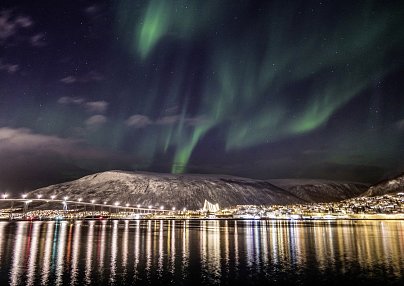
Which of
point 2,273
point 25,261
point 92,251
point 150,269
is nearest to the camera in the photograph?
point 2,273

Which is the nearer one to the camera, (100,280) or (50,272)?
(100,280)

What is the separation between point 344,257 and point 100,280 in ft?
96.3

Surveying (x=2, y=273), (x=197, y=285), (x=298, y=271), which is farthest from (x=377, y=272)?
(x=2, y=273)

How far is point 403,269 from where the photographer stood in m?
35.0

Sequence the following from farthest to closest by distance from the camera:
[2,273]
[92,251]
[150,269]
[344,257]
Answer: [92,251]
[344,257]
[150,269]
[2,273]

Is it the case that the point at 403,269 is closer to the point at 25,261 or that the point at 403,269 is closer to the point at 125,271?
the point at 125,271

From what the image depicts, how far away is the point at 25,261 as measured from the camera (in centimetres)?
4097

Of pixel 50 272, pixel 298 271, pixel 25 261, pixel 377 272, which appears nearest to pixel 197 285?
pixel 298 271

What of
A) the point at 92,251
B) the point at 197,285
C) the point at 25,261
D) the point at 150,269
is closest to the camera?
the point at 197,285

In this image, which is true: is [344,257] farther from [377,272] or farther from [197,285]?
[197,285]

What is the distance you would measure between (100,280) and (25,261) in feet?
50.7

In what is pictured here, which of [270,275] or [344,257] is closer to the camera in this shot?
[270,275]

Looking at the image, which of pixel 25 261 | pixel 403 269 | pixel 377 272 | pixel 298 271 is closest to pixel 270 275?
pixel 298 271

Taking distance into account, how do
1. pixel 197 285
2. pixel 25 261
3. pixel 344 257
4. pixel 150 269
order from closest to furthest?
pixel 197 285
pixel 150 269
pixel 25 261
pixel 344 257
